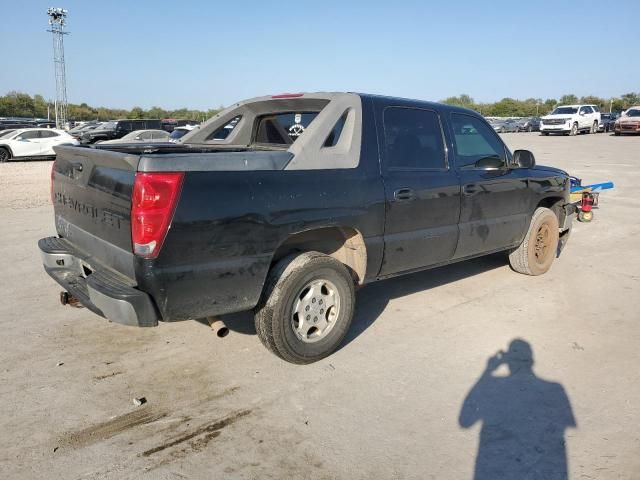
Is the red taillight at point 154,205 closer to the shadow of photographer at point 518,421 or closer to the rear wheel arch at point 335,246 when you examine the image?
the rear wheel arch at point 335,246

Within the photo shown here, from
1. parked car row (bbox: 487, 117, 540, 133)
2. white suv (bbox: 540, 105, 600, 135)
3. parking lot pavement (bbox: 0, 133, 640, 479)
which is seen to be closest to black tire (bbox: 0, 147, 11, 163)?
parking lot pavement (bbox: 0, 133, 640, 479)

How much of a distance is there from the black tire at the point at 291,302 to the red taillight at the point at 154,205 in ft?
2.88

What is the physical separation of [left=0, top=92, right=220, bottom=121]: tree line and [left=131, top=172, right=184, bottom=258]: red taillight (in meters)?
64.2

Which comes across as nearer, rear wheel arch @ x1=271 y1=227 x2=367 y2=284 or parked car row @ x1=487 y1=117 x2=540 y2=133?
rear wheel arch @ x1=271 y1=227 x2=367 y2=284

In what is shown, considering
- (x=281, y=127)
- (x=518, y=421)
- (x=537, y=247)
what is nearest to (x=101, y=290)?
(x=281, y=127)

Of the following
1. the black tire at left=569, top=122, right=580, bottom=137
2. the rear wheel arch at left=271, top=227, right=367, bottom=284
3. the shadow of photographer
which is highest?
the black tire at left=569, top=122, right=580, bottom=137

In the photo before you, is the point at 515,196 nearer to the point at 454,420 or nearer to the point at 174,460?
the point at 454,420

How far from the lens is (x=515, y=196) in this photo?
17.7ft

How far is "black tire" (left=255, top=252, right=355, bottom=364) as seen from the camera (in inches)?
141

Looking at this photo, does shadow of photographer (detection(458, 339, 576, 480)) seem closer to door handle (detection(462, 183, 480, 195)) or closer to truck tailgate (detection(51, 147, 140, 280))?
door handle (detection(462, 183, 480, 195))

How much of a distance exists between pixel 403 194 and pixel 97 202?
2.24 m

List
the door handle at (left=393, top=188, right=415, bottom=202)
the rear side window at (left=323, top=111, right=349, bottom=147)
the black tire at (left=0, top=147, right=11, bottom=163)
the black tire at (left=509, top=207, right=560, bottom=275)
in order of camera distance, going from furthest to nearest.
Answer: the black tire at (left=0, top=147, right=11, bottom=163) < the black tire at (left=509, top=207, right=560, bottom=275) < the door handle at (left=393, top=188, right=415, bottom=202) < the rear side window at (left=323, top=111, right=349, bottom=147)

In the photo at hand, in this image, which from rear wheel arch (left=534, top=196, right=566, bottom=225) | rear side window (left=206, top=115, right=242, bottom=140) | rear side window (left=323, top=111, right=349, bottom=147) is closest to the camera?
rear side window (left=323, top=111, right=349, bottom=147)

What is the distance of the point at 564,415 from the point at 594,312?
2.09 m
